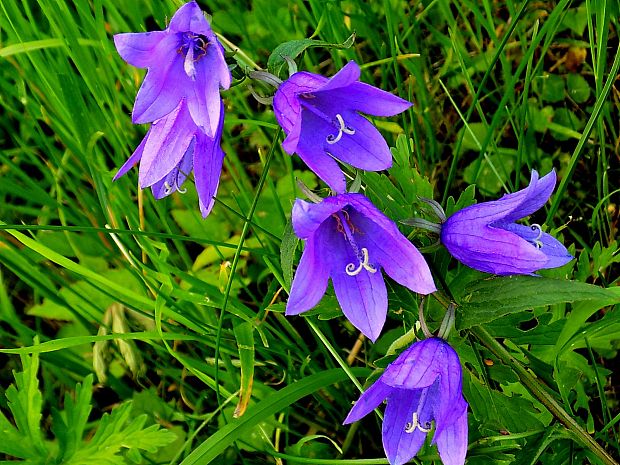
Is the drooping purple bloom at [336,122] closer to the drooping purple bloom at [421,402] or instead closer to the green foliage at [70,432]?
the drooping purple bloom at [421,402]

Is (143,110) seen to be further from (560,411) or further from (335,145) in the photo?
(560,411)

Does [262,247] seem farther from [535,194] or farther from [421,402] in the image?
[535,194]

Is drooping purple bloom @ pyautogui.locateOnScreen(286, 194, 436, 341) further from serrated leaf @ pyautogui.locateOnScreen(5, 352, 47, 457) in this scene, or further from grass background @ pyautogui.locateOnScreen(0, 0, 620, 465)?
serrated leaf @ pyautogui.locateOnScreen(5, 352, 47, 457)

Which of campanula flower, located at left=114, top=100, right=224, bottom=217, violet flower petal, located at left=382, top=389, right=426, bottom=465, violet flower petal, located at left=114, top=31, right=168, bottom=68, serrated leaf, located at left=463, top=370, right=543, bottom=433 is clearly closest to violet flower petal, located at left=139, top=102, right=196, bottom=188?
campanula flower, located at left=114, top=100, right=224, bottom=217

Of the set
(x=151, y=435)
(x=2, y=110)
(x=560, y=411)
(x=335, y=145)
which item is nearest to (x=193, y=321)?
(x=151, y=435)

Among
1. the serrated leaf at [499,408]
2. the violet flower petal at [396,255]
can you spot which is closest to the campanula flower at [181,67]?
the violet flower petal at [396,255]

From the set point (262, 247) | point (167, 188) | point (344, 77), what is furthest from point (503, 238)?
point (262, 247)

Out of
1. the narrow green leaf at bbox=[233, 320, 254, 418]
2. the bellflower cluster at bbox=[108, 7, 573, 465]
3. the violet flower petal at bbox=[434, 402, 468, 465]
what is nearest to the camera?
the bellflower cluster at bbox=[108, 7, 573, 465]
